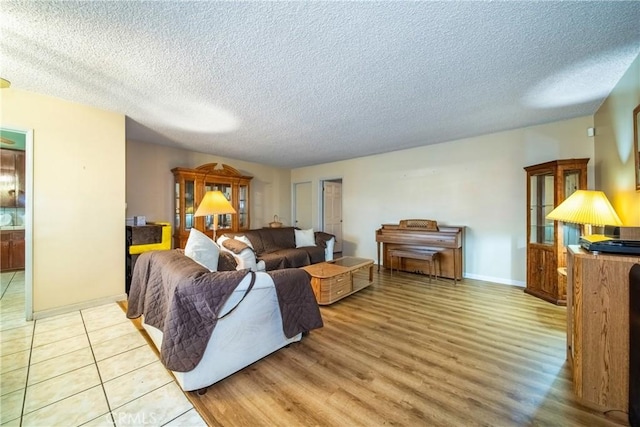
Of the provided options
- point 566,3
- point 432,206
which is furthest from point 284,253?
point 566,3

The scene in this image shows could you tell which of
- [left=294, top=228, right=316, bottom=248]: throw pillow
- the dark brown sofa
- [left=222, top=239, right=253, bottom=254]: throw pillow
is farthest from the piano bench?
[left=222, top=239, right=253, bottom=254]: throw pillow

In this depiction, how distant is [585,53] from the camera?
6.09 ft

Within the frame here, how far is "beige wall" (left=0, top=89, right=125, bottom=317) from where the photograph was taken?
99.6 inches

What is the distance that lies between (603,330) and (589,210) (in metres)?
1.21

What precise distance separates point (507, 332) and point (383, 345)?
1.24 meters

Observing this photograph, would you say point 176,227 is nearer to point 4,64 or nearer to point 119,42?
point 4,64

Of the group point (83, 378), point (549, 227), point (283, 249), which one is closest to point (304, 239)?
point (283, 249)

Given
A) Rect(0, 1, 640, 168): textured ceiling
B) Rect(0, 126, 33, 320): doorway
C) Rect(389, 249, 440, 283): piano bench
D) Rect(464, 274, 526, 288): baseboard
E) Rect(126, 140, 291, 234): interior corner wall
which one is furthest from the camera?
Rect(0, 126, 33, 320): doorway

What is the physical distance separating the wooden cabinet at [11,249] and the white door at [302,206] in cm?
533

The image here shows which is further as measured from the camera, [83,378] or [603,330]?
[83,378]

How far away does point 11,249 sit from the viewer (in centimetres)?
432

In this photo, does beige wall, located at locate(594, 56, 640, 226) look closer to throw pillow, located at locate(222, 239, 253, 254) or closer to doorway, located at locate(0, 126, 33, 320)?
throw pillow, located at locate(222, 239, 253, 254)

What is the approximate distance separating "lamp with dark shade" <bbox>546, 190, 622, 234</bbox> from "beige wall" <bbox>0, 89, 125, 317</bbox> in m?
4.86

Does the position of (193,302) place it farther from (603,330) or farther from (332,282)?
(603,330)
